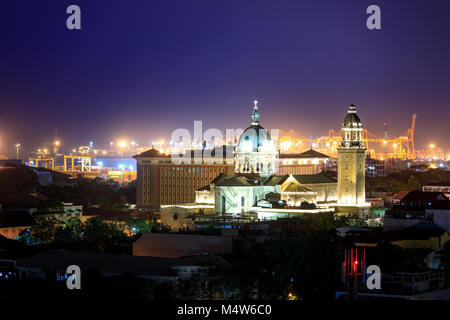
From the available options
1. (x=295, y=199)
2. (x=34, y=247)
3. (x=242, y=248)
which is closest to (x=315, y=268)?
(x=242, y=248)

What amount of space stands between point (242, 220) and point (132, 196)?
303 ft

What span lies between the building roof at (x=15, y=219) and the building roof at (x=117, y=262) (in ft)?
110

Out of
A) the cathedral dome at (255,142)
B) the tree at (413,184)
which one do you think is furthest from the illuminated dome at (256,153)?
the tree at (413,184)

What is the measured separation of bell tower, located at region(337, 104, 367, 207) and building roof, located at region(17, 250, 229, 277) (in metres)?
45.4

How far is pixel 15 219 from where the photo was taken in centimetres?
10112

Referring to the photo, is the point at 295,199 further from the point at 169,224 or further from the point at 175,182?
the point at 175,182

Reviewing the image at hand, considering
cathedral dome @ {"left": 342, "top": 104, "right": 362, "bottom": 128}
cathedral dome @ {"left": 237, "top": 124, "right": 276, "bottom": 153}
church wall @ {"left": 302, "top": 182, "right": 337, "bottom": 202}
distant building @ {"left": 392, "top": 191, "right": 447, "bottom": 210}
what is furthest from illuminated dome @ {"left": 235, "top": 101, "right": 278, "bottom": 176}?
distant building @ {"left": 392, "top": 191, "right": 447, "bottom": 210}

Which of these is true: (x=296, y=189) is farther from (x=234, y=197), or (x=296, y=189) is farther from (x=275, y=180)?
(x=234, y=197)

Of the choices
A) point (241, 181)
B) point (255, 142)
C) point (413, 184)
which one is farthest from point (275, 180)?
point (413, 184)

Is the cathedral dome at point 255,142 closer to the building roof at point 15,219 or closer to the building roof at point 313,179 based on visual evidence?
the building roof at point 313,179

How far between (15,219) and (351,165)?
114ft

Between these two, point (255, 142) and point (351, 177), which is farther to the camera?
point (255, 142)

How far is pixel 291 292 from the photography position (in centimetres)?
5816

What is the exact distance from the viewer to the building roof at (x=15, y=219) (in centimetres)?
9912
